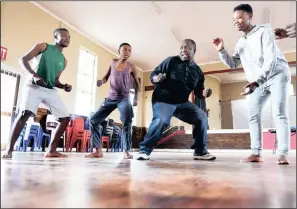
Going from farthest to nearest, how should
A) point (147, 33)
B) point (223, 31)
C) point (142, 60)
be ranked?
point (142, 60)
point (147, 33)
point (223, 31)

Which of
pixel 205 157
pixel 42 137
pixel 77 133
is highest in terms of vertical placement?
pixel 77 133

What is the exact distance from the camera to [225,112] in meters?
8.36

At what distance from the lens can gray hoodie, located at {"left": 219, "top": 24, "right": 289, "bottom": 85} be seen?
1448 millimetres

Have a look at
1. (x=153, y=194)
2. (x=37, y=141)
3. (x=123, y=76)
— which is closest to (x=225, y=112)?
(x=37, y=141)

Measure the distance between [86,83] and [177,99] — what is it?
498 cm

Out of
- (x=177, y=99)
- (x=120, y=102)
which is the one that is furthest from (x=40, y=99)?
(x=177, y=99)

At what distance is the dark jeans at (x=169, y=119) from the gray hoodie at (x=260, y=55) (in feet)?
1.67

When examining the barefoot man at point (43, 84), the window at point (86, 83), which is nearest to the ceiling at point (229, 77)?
the window at point (86, 83)

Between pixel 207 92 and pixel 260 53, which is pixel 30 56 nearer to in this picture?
pixel 207 92

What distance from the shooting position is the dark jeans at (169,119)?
200cm

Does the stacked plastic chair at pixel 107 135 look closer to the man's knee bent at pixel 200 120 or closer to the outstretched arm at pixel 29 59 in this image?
the man's knee bent at pixel 200 120

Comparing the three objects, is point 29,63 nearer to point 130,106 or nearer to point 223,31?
point 130,106

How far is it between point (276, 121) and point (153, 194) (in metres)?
1.41

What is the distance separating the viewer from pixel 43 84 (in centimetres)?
180
